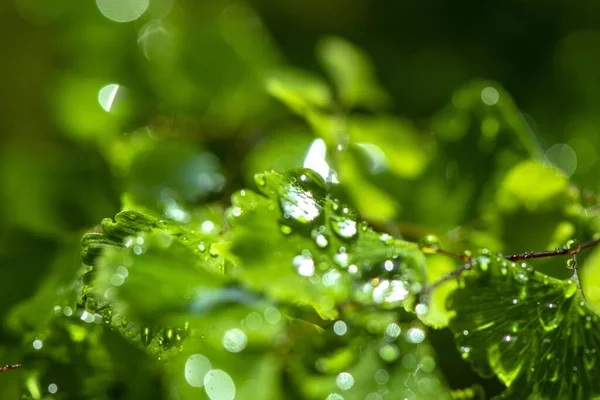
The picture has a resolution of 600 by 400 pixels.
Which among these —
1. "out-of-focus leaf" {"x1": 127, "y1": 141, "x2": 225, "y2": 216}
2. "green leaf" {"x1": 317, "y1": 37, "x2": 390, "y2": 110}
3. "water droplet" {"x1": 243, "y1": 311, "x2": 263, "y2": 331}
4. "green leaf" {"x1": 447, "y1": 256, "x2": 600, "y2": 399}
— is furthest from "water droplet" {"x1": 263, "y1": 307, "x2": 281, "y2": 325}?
"green leaf" {"x1": 317, "y1": 37, "x2": 390, "y2": 110}

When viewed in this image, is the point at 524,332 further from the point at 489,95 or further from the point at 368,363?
the point at 489,95

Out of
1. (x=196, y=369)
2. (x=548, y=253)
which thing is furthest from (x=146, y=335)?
(x=548, y=253)

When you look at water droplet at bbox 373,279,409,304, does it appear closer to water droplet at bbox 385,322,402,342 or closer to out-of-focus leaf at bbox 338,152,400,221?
water droplet at bbox 385,322,402,342

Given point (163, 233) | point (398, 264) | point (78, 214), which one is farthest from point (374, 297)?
point (78, 214)

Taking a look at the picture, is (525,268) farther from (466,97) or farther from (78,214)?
(78,214)

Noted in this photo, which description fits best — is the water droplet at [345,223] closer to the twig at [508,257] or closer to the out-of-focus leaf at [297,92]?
the twig at [508,257]

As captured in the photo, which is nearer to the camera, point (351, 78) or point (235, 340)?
point (235, 340)

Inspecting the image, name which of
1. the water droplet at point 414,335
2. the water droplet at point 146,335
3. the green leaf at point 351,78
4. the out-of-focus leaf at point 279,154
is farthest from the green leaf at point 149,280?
the green leaf at point 351,78
